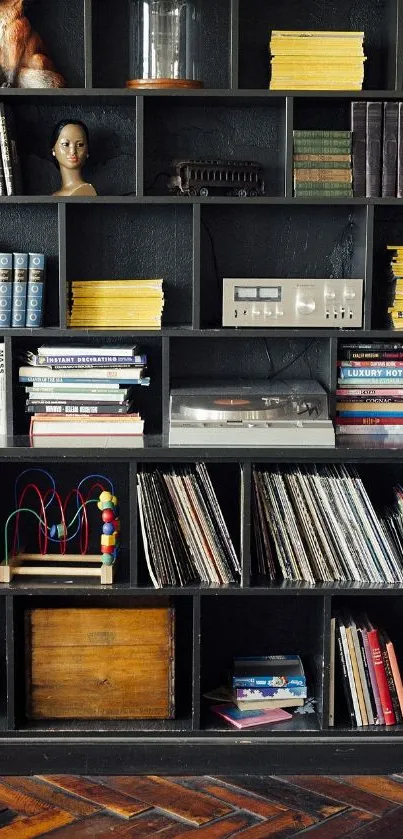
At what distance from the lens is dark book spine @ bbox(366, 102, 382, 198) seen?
298 cm

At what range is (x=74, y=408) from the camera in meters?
3.04

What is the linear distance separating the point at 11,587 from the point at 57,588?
12cm

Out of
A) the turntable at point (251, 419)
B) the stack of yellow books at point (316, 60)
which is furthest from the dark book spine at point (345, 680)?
the stack of yellow books at point (316, 60)

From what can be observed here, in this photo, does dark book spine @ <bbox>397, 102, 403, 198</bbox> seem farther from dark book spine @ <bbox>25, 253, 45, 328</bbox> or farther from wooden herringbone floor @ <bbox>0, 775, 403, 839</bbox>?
wooden herringbone floor @ <bbox>0, 775, 403, 839</bbox>

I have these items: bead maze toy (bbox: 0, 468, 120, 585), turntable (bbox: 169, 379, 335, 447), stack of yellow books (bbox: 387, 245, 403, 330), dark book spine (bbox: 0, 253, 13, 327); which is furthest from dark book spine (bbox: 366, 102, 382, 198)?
bead maze toy (bbox: 0, 468, 120, 585)

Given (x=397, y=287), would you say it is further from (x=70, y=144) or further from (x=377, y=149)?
(x=70, y=144)

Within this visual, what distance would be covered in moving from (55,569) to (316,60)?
5.08 ft

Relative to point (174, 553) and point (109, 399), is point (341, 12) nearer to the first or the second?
point (109, 399)

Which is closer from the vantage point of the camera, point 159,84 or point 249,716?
point 159,84

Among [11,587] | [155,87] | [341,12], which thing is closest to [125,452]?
[11,587]

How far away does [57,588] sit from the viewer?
293 cm

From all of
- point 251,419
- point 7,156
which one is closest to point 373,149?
point 251,419

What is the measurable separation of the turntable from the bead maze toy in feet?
1.03

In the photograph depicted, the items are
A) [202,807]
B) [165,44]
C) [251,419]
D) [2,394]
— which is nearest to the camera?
[202,807]
